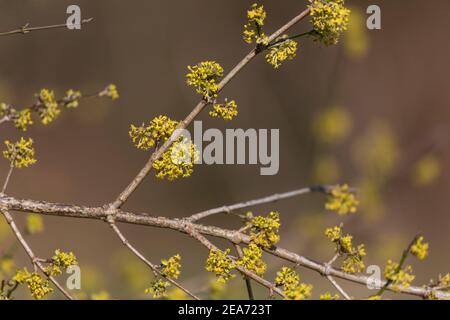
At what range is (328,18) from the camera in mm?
1084

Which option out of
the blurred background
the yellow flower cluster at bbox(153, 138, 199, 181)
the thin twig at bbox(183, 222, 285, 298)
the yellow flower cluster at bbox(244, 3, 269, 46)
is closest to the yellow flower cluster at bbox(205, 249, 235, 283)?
the thin twig at bbox(183, 222, 285, 298)

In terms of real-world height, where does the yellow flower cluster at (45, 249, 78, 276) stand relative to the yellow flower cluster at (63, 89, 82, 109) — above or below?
below

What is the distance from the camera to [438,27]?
10.4 feet

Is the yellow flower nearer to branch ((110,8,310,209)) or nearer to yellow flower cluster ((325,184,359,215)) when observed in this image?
branch ((110,8,310,209))

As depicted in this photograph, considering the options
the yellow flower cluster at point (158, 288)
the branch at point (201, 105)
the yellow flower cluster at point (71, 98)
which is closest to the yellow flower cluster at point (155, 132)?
the branch at point (201, 105)

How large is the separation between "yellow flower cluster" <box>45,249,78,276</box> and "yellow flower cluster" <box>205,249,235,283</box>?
23 cm

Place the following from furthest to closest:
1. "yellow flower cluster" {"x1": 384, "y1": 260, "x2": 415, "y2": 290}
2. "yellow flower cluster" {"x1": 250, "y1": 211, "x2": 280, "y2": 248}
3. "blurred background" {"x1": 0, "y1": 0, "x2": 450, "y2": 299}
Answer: "blurred background" {"x1": 0, "y1": 0, "x2": 450, "y2": 299} → "yellow flower cluster" {"x1": 250, "y1": 211, "x2": 280, "y2": 248} → "yellow flower cluster" {"x1": 384, "y1": 260, "x2": 415, "y2": 290}

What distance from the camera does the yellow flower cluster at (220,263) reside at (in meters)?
1.06

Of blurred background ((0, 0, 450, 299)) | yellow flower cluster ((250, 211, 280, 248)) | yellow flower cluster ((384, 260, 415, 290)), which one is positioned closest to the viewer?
yellow flower cluster ((384, 260, 415, 290))

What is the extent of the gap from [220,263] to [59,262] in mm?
272

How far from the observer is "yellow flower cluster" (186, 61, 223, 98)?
43.0 inches

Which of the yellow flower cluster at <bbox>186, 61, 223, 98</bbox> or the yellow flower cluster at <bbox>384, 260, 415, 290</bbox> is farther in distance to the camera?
the yellow flower cluster at <bbox>186, 61, 223, 98</bbox>
